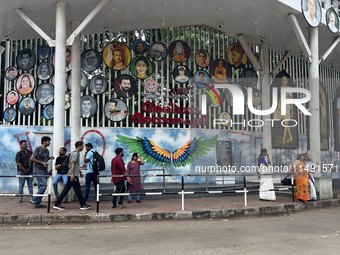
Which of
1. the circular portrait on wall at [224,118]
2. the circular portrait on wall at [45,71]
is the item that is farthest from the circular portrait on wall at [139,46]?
the circular portrait on wall at [224,118]

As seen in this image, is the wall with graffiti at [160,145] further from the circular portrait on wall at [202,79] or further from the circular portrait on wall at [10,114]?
the circular portrait on wall at [202,79]

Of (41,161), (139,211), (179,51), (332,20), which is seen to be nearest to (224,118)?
(179,51)

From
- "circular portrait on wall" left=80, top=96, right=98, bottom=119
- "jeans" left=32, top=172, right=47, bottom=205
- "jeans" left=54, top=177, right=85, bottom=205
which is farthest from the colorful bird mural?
"jeans" left=54, top=177, right=85, bottom=205

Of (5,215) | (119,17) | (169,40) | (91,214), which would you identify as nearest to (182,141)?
(169,40)

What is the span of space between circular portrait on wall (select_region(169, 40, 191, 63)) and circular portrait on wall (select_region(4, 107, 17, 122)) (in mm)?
6960

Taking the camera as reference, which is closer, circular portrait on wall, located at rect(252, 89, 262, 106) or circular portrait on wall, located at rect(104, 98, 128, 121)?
circular portrait on wall, located at rect(104, 98, 128, 121)

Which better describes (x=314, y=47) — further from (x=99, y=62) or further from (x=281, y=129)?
(x=99, y=62)

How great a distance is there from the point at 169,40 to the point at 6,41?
690 centimetres

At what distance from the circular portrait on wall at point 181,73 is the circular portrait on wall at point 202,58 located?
2.16 ft

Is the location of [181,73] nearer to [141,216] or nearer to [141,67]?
[141,67]

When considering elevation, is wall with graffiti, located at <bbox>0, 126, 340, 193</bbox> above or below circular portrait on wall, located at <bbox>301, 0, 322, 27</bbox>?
below

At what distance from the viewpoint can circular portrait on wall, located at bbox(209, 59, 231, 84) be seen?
1527 centimetres

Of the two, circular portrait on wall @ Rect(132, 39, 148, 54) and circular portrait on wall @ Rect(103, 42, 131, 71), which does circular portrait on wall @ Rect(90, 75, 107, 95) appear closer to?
circular portrait on wall @ Rect(103, 42, 131, 71)

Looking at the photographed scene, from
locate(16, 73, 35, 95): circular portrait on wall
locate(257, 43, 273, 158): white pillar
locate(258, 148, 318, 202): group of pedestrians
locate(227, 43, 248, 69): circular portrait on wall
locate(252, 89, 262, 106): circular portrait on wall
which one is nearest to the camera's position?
locate(258, 148, 318, 202): group of pedestrians
